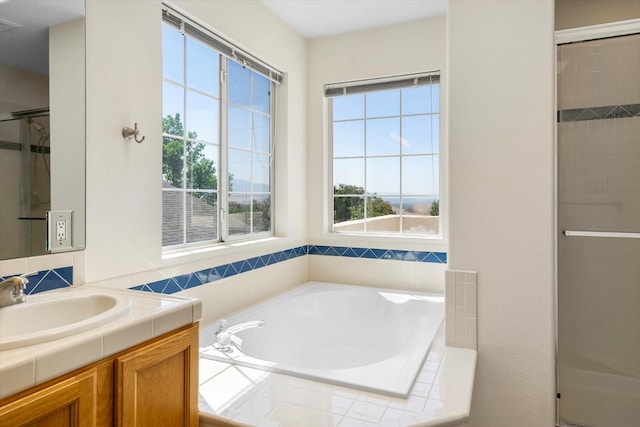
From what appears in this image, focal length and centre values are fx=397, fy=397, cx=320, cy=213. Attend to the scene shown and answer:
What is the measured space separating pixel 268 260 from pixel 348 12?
6.32 ft

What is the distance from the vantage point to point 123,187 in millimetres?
1766

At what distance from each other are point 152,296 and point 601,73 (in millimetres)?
2186

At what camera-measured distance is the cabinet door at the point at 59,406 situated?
80 centimetres

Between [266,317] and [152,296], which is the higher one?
[152,296]

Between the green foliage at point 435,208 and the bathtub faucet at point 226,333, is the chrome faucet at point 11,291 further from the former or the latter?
the green foliage at point 435,208

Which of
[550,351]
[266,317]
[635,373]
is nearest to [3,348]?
[266,317]

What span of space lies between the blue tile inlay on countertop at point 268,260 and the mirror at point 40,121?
510 millimetres

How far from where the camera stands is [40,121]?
4.79 ft

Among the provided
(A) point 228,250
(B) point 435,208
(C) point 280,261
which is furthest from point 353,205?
(A) point 228,250

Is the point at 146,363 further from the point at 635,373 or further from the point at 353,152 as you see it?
the point at 353,152

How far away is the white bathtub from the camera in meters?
2.33

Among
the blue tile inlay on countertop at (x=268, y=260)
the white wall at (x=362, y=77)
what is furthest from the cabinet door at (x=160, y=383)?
the white wall at (x=362, y=77)

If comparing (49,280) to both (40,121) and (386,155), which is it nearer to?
(40,121)

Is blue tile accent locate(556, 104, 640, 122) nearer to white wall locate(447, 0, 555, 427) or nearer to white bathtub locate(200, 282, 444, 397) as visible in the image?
white wall locate(447, 0, 555, 427)
